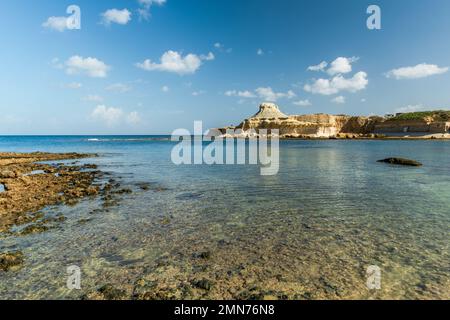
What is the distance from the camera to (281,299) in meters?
6.54

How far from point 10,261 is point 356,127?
528 ft

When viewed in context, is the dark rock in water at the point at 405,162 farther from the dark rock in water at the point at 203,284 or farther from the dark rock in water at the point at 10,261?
the dark rock in water at the point at 10,261

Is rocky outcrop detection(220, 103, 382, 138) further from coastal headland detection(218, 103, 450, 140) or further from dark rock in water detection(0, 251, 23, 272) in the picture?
dark rock in water detection(0, 251, 23, 272)

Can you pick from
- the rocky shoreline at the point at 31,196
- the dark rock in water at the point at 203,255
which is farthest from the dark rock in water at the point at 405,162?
the rocky shoreline at the point at 31,196

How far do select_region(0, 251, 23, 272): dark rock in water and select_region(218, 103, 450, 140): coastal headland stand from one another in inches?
5325

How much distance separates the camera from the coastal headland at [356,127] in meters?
117

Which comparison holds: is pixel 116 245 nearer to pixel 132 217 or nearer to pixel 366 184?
pixel 132 217

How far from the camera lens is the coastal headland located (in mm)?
116875

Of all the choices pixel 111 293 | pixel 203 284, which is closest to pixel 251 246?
pixel 203 284

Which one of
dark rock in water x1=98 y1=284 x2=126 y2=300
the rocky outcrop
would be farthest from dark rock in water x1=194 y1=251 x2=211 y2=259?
the rocky outcrop

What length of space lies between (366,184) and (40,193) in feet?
77.1

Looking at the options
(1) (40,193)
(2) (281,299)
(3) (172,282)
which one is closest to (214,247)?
(3) (172,282)

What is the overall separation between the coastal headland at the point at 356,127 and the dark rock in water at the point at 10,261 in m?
135

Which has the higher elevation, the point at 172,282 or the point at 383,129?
the point at 383,129
